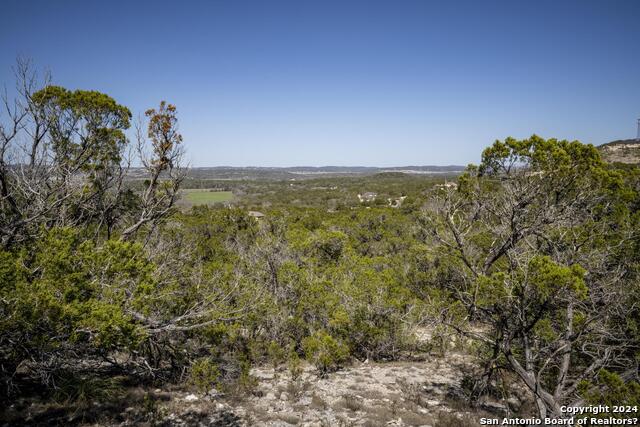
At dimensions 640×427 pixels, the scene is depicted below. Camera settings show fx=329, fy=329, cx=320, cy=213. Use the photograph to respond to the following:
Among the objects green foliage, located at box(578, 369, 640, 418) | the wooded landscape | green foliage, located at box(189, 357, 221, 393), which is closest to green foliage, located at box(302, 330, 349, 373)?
the wooded landscape

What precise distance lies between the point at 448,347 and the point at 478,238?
5.62 metres

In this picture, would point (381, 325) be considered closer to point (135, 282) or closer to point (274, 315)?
point (274, 315)

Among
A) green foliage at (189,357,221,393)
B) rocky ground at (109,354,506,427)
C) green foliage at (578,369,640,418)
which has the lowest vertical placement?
rocky ground at (109,354,506,427)

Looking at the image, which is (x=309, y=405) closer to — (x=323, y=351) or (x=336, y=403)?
(x=336, y=403)

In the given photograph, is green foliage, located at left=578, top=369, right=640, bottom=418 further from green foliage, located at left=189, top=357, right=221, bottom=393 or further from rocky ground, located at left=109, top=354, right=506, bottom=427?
green foliage, located at left=189, top=357, right=221, bottom=393

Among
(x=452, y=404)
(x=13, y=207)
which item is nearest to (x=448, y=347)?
(x=452, y=404)

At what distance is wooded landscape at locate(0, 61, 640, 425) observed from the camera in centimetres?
565

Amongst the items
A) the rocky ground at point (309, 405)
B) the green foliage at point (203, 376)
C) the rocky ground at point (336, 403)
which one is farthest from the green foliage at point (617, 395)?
the green foliage at point (203, 376)

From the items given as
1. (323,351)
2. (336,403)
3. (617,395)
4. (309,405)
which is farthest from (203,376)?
(617,395)

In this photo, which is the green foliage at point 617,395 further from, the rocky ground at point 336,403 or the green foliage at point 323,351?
the green foliage at point 323,351

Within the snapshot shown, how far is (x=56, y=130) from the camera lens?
995 centimetres

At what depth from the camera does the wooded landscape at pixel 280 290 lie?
223 inches

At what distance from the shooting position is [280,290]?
14625 mm

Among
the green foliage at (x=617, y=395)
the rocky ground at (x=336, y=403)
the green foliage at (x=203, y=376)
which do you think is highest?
the green foliage at (x=617, y=395)
